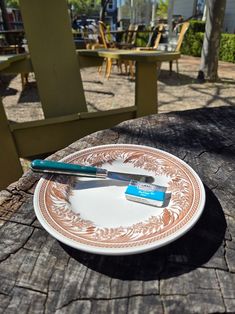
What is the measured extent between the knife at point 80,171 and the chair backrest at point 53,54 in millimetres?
1139

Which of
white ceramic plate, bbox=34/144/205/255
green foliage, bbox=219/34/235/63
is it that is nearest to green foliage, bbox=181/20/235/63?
green foliage, bbox=219/34/235/63

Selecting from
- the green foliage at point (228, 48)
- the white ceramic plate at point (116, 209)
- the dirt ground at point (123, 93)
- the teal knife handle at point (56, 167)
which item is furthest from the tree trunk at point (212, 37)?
the teal knife handle at point (56, 167)

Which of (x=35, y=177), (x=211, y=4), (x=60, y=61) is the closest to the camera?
(x=35, y=177)

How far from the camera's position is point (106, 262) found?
421mm

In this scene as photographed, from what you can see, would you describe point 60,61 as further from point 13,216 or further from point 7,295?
point 7,295

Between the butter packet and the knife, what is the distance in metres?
0.05

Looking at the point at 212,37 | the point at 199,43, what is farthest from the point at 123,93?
the point at 199,43

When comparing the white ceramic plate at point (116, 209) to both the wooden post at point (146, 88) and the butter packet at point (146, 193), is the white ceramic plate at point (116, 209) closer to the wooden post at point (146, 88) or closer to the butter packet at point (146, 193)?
the butter packet at point (146, 193)

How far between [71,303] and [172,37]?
9.53m

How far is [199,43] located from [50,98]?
7389mm

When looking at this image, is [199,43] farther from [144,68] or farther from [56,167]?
[56,167]

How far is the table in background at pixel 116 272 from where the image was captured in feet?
1.19

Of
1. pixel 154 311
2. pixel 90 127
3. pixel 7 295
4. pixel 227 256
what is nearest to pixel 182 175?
pixel 227 256

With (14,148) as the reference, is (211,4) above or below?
above
